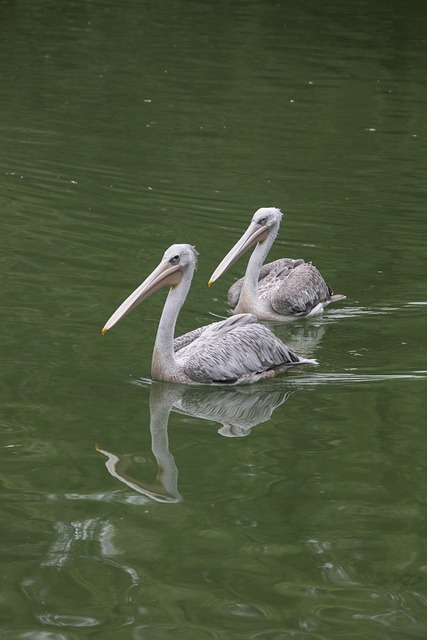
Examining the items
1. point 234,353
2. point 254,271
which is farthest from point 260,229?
point 234,353

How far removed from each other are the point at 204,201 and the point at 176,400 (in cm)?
406

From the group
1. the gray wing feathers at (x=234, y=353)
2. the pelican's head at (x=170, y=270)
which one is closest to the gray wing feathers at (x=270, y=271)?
the gray wing feathers at (x=234, y=353)

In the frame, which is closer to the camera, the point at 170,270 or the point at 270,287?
the point at 170,270

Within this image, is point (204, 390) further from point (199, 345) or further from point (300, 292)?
point (300, 292)

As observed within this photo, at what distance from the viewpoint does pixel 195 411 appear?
6.40 metres

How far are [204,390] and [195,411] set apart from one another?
30 cm

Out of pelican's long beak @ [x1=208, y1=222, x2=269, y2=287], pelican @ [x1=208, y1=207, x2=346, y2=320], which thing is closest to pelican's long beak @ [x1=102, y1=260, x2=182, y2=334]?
pelican @ [x1=208, y1=207, x2=346, y2=320]

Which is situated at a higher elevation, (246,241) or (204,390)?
(246,241)

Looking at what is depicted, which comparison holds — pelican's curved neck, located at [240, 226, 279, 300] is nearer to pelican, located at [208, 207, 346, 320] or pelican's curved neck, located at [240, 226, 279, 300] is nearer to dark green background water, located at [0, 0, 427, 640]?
pelican, located at [208, 207, 346, 320]

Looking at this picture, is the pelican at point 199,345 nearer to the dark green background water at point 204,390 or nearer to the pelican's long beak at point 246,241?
the dark green background water at point 204,390

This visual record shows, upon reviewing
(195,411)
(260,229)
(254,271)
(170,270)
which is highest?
(260,229)

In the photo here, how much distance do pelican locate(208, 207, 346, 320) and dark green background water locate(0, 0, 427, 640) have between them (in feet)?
0.50

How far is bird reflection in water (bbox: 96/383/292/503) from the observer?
5598 mm

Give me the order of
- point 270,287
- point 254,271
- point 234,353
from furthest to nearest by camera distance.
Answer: point 270,287
point 254,271
point 234,353
